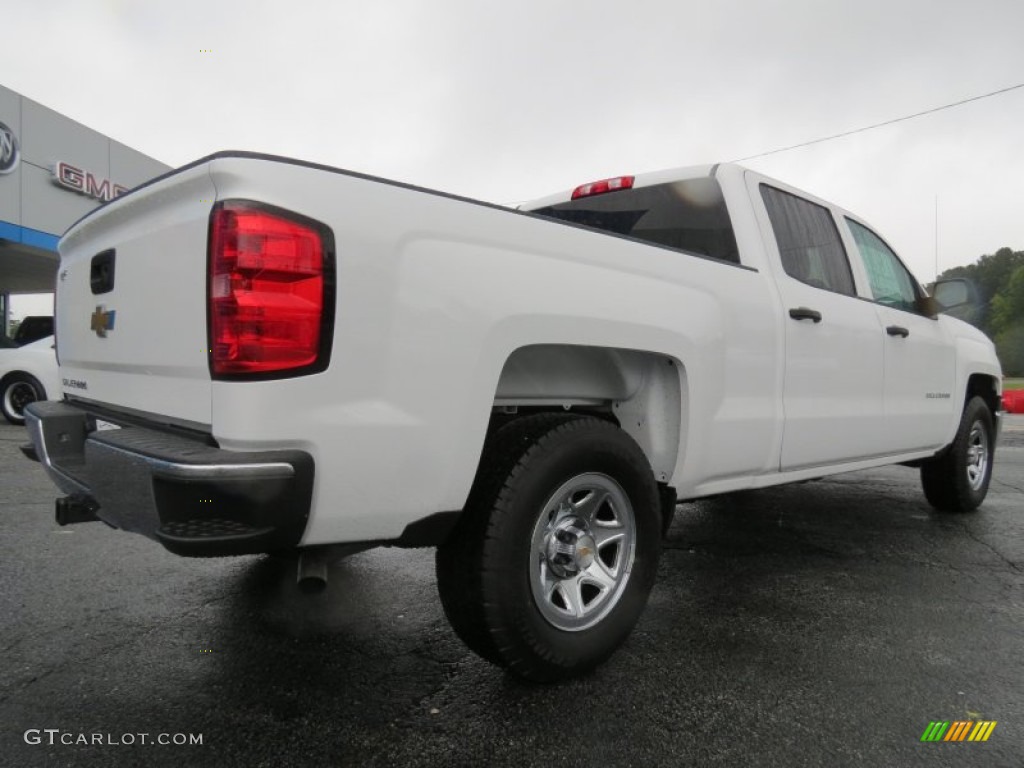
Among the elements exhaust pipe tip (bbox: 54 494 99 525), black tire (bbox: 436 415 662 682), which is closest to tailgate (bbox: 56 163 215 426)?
exhaust pipe tip (bbox: 54 494 99 525)

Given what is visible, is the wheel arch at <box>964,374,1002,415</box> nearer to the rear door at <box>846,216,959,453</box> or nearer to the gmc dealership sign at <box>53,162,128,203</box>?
the rear door at <box>846,216,959,453</box>

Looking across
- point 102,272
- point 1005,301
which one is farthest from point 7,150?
point 1005,301

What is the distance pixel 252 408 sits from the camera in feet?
5.42

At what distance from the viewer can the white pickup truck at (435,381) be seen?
5.46 ft

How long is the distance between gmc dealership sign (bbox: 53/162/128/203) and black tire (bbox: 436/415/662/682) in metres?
18.5

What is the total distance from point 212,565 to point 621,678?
88.6 inches

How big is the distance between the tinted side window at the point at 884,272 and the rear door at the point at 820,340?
295 mm

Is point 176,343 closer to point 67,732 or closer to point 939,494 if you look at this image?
point 67,732

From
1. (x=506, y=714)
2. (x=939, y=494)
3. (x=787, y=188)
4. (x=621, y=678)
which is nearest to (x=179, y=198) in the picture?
(x=506, y=714)

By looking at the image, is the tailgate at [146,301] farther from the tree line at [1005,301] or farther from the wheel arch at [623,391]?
the tree line at [1005,301]

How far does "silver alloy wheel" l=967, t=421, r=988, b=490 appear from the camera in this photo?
5047 mm

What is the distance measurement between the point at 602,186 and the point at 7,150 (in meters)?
17.4

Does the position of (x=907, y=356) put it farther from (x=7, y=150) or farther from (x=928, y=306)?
(x=7, y=150)

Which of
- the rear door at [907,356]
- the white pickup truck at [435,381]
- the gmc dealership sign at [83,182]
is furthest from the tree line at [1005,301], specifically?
the white pickup truck at [435,381]
